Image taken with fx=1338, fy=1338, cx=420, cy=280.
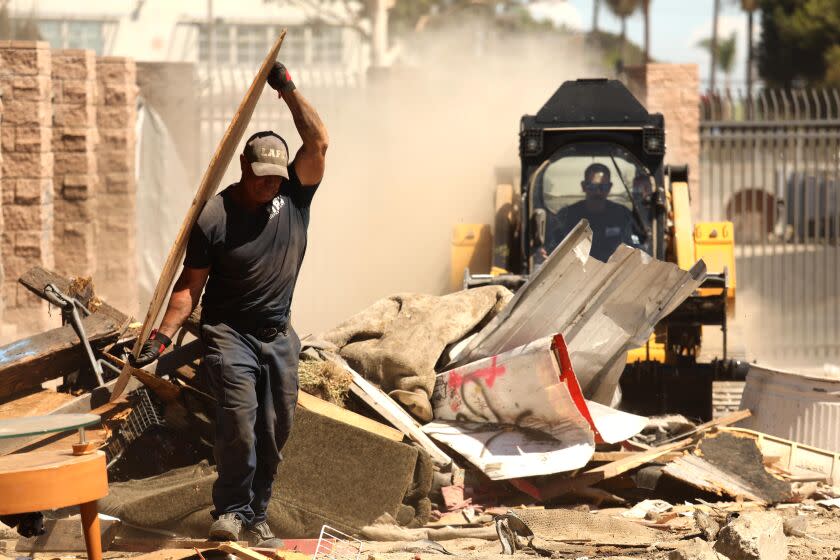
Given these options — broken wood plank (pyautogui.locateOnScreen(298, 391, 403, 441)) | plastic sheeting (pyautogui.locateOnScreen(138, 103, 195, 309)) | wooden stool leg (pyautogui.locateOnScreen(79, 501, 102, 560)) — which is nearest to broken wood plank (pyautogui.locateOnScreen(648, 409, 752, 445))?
broken wood plank (pyautogui.locateOnScreen(298, 391, 403, 441))

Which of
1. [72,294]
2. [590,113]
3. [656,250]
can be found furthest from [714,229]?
[72,294]

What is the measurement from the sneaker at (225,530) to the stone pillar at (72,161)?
30.8ft

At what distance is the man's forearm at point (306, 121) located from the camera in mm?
6469

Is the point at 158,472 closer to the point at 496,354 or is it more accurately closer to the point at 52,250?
the point at 496,354

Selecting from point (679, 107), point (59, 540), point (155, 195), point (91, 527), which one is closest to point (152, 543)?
point (59, 540)

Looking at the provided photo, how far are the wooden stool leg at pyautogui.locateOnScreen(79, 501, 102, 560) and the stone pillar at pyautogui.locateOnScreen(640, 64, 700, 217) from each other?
13.8 meters

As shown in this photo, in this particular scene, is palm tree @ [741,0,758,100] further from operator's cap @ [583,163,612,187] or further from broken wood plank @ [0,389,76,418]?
broken wood plank @ [0,389,76,418]

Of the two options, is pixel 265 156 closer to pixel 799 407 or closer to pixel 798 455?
pixel 798 455

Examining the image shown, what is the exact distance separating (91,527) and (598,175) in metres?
7.39

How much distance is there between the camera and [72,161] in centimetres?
1509

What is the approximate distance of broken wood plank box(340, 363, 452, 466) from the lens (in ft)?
26.4

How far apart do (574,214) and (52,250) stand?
5986 millimetres

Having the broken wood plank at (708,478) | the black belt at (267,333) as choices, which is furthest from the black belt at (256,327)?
the broken wood plank at (708,478)

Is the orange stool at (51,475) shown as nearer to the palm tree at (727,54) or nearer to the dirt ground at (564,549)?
the dirt ground at (564,549)
